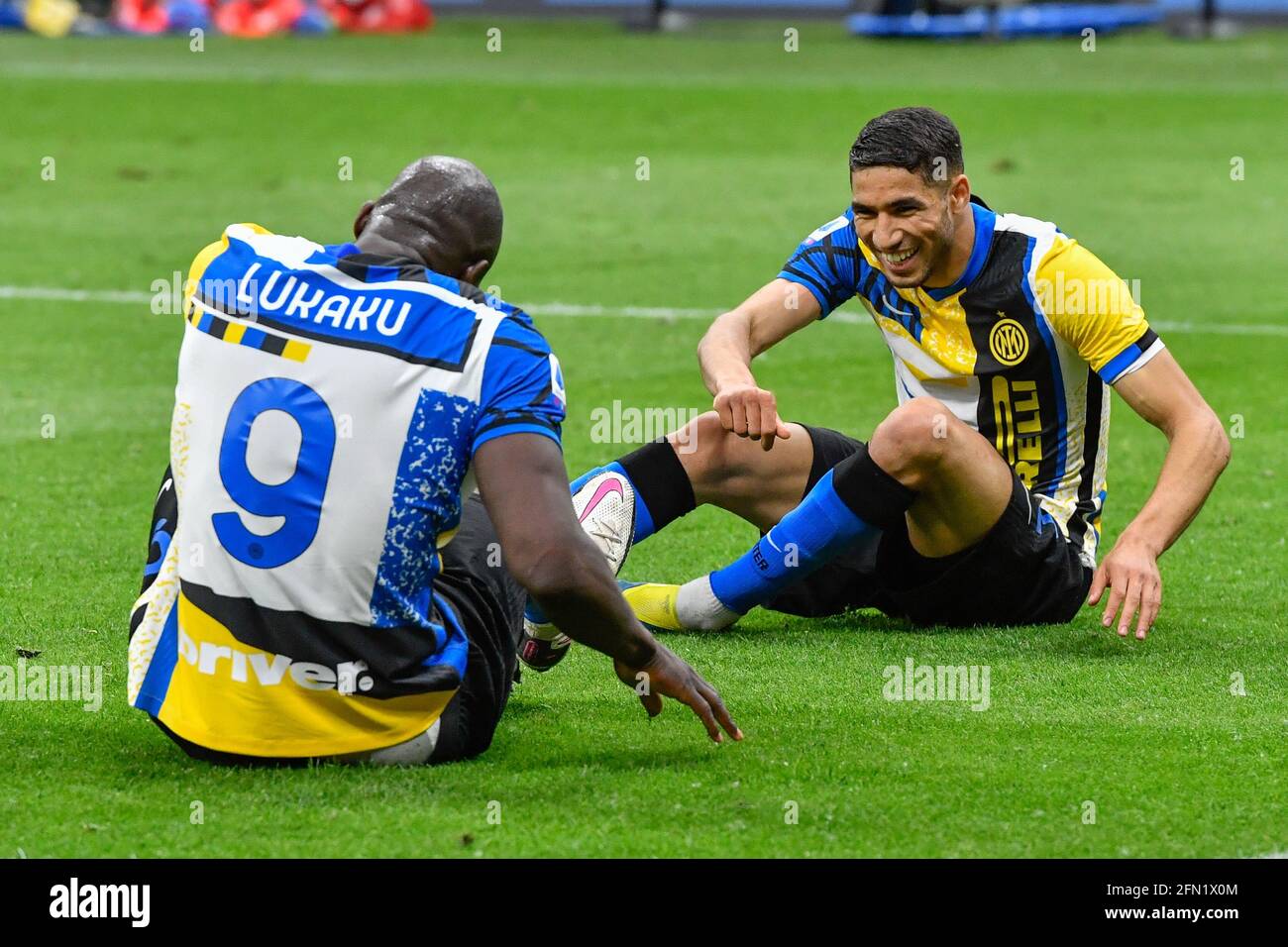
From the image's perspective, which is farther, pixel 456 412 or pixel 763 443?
pixel 763 443

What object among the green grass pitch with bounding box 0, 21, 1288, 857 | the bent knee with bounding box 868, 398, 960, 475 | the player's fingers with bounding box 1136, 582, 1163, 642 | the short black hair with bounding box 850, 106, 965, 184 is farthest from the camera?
the short black hair with bounding box 850, 106, 965, 184

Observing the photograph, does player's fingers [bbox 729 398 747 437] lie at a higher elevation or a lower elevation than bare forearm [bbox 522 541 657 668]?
higher

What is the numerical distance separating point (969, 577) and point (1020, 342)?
0.63 metres

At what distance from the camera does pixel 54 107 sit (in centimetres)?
1989

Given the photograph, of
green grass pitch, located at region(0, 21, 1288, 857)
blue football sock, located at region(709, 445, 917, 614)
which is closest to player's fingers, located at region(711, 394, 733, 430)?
blue football sock, located at region(709, 445, 917, 614)

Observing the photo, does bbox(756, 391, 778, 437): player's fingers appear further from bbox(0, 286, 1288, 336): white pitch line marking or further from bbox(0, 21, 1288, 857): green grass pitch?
bbox(0, 286, 1288, 336): white pitch line marking

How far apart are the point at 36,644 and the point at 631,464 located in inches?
62.8

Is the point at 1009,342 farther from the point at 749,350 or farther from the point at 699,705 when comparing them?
the point at 699,705

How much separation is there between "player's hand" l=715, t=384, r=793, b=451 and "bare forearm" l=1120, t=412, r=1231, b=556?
87 centimetres

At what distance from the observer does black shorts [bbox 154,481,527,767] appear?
4312 mm

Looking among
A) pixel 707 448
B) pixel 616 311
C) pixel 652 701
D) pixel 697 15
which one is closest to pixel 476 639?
pixel 652 701

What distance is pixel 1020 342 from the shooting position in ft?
18.2
